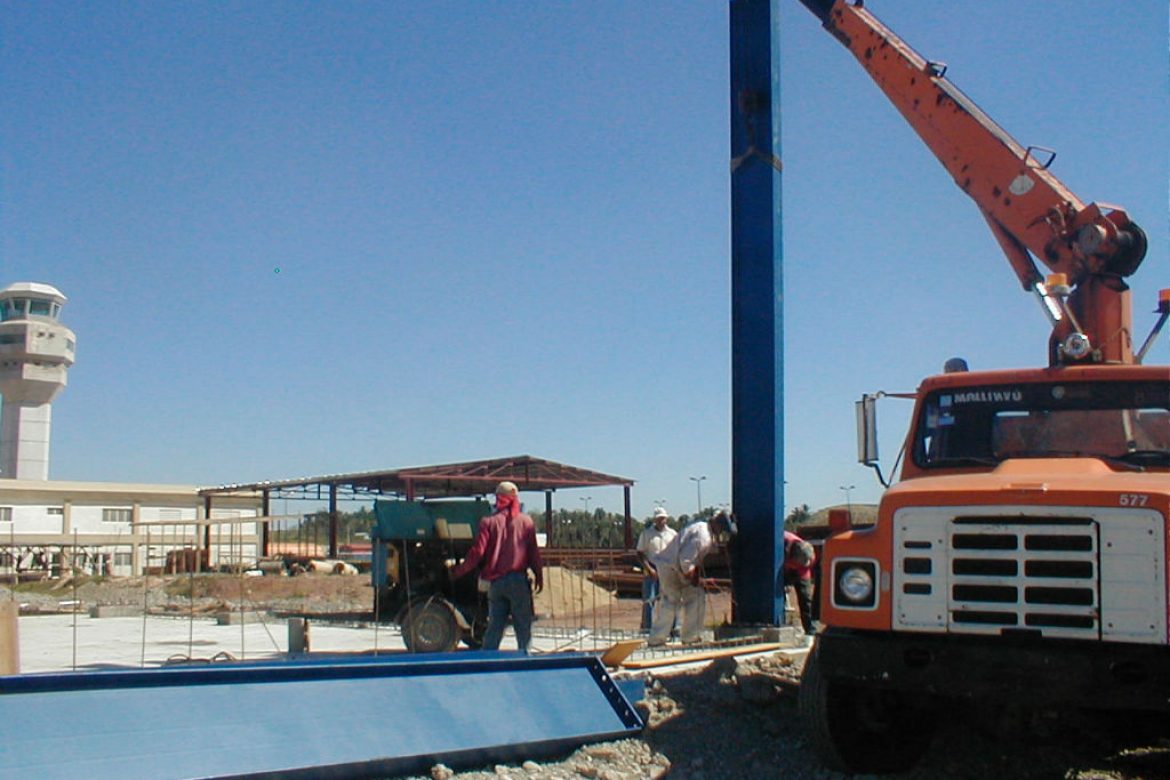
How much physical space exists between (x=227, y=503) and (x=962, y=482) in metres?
52.6

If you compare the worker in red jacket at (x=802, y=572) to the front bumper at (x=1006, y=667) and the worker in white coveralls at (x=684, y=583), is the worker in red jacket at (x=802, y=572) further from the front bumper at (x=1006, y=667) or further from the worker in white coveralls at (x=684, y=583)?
the front bumper at (x=1006, y=667)

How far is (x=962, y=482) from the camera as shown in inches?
231

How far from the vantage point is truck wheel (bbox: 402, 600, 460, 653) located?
11.0 metres

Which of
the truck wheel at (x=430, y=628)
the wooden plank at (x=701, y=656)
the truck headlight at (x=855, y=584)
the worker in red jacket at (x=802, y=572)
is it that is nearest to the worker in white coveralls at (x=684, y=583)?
the worker in red jacket at (x=802, y=572)

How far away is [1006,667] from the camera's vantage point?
5.32 meters

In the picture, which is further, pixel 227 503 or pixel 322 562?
pixel 227 503

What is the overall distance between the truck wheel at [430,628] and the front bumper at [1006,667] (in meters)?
5.87

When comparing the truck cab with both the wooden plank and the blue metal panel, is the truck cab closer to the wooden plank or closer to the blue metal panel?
the blue metal panel

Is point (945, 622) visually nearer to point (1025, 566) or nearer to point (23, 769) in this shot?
point (1025, 566)

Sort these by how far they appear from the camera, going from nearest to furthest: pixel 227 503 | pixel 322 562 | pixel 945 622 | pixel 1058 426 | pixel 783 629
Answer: pixel 945 622 → pixel 1058 426 → pixel 783 629 → pixel 322 562 → pixel 227 503

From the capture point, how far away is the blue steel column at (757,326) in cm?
1024

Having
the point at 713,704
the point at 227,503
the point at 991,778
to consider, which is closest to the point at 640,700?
the point at 713,704

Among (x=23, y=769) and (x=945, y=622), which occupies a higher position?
(x=945, y=622)

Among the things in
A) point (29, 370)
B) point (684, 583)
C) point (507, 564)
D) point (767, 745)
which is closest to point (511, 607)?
point (507, 564)
